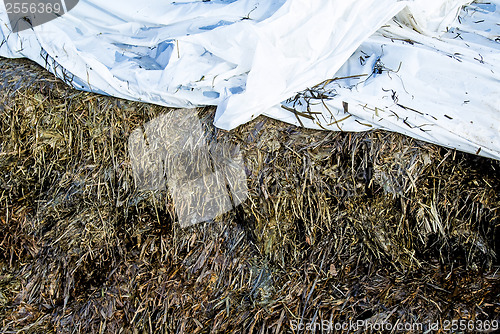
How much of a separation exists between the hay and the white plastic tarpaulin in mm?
57

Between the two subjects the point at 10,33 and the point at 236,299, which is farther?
the point at 10,33

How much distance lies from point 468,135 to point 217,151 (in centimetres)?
71

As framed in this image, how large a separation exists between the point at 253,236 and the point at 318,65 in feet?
1.87

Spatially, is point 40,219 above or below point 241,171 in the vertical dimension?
below

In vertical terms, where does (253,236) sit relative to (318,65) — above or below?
below

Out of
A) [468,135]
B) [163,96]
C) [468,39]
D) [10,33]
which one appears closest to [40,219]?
[163,96]

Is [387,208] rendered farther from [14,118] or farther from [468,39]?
[14,118]

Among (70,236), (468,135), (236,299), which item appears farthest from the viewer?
(70,236)

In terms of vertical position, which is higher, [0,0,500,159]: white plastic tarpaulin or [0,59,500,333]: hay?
[0,0,500,159]: white plastic tarpaulin

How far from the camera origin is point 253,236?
1.25 meters

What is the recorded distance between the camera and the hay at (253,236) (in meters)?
1.15

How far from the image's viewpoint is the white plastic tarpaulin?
114 cm

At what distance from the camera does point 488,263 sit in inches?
45.9

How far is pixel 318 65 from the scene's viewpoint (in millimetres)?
1233
